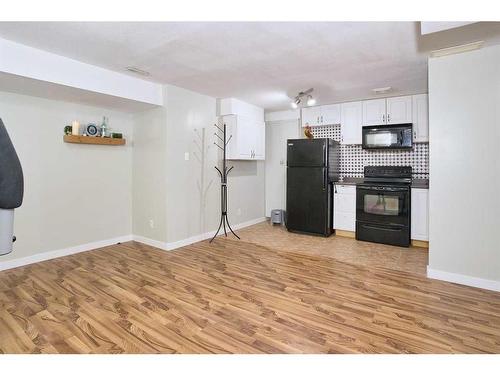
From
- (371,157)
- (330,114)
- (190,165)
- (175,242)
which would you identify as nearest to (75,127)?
(190,165)

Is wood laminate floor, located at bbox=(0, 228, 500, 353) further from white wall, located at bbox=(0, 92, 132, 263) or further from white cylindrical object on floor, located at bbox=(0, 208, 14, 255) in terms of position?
white cylindrical object on floor, located at bbox=(0, 208, 14, 255)

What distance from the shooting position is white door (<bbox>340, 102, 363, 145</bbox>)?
15.3ft

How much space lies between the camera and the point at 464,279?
8.80 feet

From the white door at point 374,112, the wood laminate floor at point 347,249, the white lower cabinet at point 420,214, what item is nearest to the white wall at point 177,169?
the wood laminate floor at point 347,249

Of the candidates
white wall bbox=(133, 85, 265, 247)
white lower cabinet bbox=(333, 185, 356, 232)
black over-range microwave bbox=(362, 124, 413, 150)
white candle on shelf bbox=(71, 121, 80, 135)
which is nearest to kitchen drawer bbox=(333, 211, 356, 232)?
white lower cabinet bbox=(333, 185, 356, 232)

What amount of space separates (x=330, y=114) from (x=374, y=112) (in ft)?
2.39

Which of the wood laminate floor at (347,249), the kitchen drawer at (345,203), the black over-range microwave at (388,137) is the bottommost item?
the wood laminate floor at (347,249)

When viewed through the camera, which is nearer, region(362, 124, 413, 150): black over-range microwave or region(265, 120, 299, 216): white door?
region(362, 124, 413, 150): black over-range microwave

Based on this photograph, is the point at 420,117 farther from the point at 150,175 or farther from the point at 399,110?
the point at 150,175

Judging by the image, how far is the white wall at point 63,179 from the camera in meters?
3.23

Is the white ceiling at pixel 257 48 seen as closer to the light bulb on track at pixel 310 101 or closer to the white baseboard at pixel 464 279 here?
the light bulb on track at pixel 310 101

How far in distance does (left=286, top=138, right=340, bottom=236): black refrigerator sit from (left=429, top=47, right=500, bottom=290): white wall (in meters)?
1.81

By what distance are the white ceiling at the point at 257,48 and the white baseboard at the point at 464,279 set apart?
218 cm
